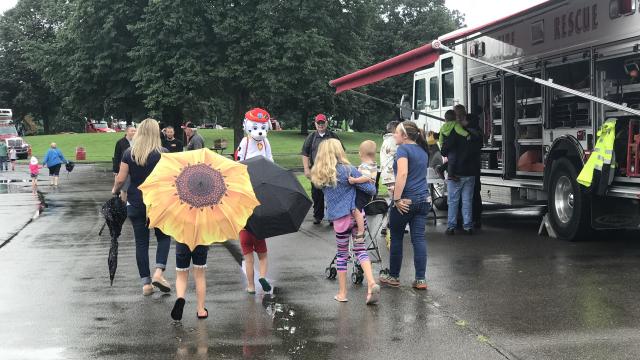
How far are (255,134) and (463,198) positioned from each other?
365cm

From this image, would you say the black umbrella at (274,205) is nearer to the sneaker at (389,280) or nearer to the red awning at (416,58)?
the sneaker at (389,280)

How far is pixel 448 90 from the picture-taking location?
15.1 m

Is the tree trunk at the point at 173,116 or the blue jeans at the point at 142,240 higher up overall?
the tree trunk at the point at 173,116

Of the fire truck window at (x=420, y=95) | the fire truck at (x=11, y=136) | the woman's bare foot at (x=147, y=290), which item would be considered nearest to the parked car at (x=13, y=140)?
the fire truck at (x=11, y=136)

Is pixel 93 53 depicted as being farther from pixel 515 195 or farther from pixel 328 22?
pixel 515 195

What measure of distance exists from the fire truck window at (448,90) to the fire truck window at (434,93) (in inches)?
12.6

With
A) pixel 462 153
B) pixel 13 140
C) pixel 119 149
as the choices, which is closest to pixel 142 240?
pixel 462 153

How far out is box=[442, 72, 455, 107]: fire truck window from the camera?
587 inches

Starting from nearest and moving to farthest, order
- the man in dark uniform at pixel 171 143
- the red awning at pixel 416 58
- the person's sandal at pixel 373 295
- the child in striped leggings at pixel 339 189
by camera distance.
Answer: the person's sandal at pixel 373 295 < the child in striped leggings at pixel 339 189 < the red awning at pixel 416 58 < the man in dark uniform at pixel 171 143

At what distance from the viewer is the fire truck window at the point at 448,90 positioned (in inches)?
587

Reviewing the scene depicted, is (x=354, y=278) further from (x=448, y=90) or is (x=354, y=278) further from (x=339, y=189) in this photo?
(x=448, y=90)

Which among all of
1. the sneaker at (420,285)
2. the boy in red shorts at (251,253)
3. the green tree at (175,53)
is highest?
the green tree at (175,53)

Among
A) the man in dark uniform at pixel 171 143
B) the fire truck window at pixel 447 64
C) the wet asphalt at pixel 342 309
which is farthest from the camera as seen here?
the fire truck window at pixel 447 64

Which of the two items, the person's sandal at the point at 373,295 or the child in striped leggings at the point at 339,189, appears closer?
the person's sandal at the point at 373,295
